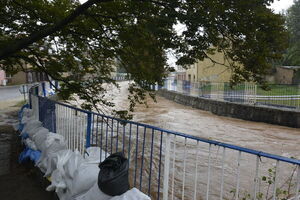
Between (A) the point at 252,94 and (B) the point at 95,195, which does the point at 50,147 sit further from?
(A) the point at 252,94

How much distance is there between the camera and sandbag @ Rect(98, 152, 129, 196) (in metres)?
2.71

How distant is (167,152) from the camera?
2.90 meters

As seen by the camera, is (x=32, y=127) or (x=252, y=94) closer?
(x=32, y=127)

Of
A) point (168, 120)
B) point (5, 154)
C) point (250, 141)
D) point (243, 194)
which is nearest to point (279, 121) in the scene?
point (250, 141)

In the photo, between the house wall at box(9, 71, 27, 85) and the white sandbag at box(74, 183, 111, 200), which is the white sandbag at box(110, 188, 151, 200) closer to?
the white sandbag at box(74, 183, 111, 200)

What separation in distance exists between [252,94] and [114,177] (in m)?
14.1


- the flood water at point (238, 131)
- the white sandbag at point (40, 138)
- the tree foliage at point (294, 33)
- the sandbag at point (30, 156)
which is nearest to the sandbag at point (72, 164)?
the white sandbag at point (40, 138)

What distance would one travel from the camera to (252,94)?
49.6 ft

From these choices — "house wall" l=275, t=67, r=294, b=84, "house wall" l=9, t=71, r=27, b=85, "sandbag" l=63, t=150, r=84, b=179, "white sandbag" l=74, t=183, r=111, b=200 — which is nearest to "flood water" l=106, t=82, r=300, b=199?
"white sandbag" l=74, t=183, r=111, b=200

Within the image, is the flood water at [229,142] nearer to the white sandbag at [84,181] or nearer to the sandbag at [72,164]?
the white sandbag at [84,181]

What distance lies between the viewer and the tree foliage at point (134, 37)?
9.17 feet

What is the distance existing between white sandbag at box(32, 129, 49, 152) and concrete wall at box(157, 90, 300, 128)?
37.4ft

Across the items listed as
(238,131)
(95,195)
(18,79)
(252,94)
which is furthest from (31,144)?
(18,79)

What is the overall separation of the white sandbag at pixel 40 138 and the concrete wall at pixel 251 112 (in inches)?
449
